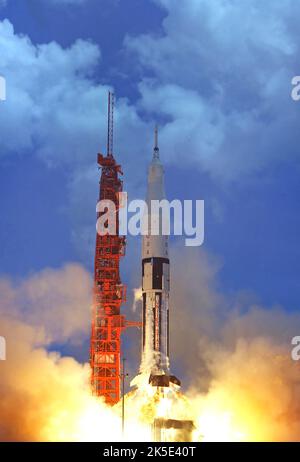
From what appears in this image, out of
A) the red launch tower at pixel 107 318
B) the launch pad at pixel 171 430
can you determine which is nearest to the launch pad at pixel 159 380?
the launch pad at pixel 171 430

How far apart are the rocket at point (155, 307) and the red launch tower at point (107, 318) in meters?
13.6

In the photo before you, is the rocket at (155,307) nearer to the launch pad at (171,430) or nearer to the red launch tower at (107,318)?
the launch pad at (171,430)

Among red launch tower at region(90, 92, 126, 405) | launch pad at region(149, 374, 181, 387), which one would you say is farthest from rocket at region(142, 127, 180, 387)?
red launch tower at region(90, 92, 126, 405)

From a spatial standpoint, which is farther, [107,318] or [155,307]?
[107,318]

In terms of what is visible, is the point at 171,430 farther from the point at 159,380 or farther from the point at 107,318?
the point at 107,318

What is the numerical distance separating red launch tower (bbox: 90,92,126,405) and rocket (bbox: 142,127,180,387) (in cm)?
1355

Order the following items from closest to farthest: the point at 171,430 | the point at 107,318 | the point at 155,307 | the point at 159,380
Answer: the point at 171,430
the point at 159,380
the point at 155,307
the point at 107,318

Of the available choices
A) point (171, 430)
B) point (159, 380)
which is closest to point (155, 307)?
point (159, 380)

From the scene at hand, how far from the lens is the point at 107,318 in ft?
274

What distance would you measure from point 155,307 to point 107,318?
15421 millimetres

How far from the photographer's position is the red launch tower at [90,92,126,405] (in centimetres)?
8269

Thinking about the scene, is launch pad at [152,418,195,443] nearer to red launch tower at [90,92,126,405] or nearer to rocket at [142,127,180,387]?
rocket at [142,127,180,387]
